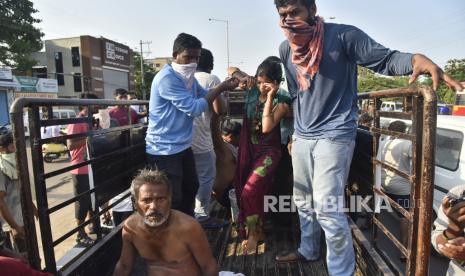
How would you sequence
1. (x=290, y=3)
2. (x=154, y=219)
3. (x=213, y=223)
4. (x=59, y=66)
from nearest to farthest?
(x=154, y=219), (x=290, y=3), (x=213, y=223), (x=59, y=66)

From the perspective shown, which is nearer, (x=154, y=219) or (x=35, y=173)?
(x=35, y=173)

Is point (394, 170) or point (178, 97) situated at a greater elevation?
point (178, 97)

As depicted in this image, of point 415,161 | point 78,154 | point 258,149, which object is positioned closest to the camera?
point 415,161

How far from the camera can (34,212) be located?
5.56 feet

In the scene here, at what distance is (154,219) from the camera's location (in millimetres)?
1883

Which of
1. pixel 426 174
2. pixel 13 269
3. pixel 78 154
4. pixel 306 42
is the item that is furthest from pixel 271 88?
pixel 78 154

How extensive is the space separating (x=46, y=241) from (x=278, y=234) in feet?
5.95

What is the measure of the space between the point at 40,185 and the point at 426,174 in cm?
174

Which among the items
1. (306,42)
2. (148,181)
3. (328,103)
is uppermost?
(306,42)

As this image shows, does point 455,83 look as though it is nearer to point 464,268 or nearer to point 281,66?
point 464,268

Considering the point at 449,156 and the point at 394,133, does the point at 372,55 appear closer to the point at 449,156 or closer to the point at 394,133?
the point at 394,133

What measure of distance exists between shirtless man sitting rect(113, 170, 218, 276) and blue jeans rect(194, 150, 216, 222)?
1.20 metres

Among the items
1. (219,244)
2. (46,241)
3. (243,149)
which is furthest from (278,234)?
(46,241)

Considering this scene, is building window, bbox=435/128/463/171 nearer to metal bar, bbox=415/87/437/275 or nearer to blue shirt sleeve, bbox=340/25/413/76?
blue shirt sleeve, bbox=340/25/413/76
